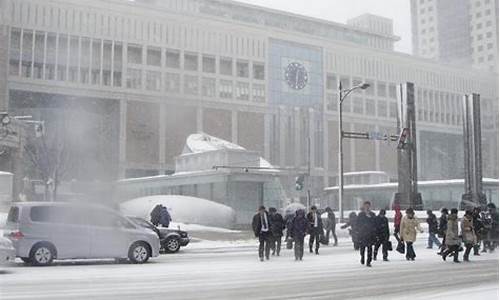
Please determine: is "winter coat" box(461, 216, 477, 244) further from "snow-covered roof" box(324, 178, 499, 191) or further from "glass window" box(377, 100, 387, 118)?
"glass window" box(377, 100, 387, 118)

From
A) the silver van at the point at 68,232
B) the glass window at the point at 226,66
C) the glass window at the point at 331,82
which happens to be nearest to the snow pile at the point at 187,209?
the silver van at the point at 68,232

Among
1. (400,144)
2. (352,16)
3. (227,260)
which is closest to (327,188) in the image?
(400,144)

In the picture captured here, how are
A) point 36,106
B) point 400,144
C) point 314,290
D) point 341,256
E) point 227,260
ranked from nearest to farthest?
point 36,106 → point 314,290 → point 400,144 → point 227,260 → point 341,256

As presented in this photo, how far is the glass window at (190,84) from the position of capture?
6.26 metres

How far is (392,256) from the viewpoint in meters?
9.89

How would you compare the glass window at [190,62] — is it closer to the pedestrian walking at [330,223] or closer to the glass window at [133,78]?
the glass window at [133,78]

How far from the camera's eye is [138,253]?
26.8 ft

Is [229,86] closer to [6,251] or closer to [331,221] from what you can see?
[6,251]

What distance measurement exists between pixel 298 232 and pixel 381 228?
1541 millimetres

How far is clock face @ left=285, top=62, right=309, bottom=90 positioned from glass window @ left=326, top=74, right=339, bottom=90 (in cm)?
29

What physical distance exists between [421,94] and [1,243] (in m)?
4.94

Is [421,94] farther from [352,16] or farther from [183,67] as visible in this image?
[183,67]

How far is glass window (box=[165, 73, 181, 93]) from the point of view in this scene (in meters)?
6.32

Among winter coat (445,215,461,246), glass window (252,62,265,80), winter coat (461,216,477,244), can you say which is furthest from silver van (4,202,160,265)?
winter coat (461,216,477,244)
